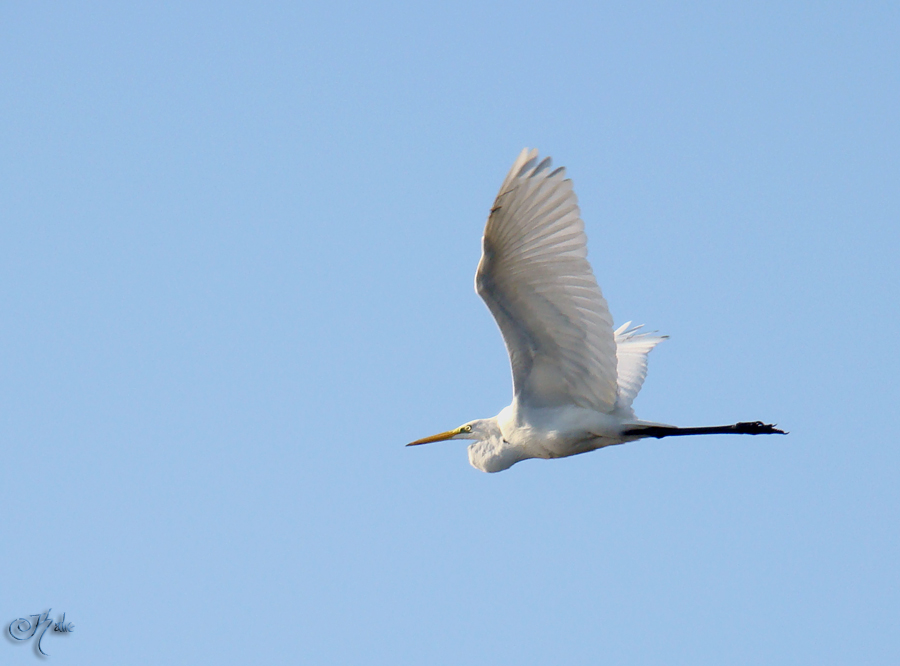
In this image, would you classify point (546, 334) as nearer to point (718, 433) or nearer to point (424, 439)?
point (718, 433)

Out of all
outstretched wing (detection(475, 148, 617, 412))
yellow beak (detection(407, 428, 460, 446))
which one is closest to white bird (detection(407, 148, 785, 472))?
outstretched wing (detection(475, 148, 617, 412))

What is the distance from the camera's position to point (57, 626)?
9539 millimetres

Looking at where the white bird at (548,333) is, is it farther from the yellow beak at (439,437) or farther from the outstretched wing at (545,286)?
the yellow beak at (439,437)

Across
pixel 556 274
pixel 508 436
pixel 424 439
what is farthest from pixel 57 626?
pixel 556 274

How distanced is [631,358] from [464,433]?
213 cm

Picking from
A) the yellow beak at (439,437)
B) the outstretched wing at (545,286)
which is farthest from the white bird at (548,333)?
the yellow beak at (439,437)

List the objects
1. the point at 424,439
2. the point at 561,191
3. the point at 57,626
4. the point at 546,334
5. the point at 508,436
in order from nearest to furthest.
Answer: the point at 561,191, the point at 546,334, the point at 508,436, the point at 57,626, the point at 424,439

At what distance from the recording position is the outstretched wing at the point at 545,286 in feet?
22.3

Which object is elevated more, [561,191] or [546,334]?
[561,191]

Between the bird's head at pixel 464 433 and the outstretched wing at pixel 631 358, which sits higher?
the outstretched wing at pixel 631 358

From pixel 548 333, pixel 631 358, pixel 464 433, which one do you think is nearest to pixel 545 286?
pixel 548 333

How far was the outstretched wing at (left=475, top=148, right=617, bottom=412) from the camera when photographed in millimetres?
6805

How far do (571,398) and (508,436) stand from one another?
80 centimetres

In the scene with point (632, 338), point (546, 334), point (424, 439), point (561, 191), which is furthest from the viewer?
point (632, 338)
